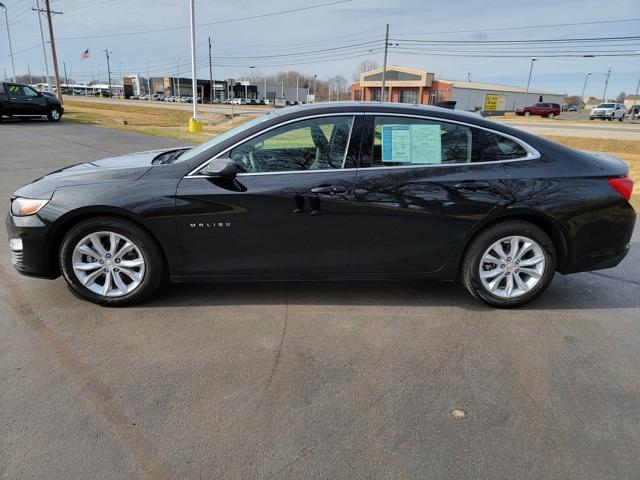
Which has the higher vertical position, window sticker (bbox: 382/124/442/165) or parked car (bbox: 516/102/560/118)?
window sticker (bbox: 382/124/442/165)

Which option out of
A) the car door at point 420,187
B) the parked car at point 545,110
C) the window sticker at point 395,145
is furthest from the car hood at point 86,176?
the parked car at point 545,110

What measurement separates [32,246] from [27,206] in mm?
303

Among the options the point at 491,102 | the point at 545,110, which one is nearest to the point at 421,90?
the point at 491,102

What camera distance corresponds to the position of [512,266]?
3.88m

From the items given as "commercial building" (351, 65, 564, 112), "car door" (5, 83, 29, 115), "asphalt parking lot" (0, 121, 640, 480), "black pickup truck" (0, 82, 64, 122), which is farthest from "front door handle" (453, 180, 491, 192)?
"commercial building" (351, 65, 564, 112)

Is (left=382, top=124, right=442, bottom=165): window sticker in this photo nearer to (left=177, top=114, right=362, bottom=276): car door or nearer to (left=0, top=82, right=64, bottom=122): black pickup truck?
(left=177, top=114, right=362, bottom=276): car door

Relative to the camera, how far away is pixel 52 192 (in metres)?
3.62

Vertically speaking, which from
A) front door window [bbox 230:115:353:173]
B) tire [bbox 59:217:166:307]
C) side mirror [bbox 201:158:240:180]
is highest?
front door window [bbox 230:115:353:173]

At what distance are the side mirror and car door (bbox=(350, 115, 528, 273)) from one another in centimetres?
92

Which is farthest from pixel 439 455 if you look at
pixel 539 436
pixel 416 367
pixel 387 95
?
pixel 387 95

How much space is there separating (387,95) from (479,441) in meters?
80.3

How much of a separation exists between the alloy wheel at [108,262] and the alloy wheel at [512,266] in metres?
2.72

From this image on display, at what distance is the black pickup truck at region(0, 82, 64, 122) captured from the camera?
21.8 metres

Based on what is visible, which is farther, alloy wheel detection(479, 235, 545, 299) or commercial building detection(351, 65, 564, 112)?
commercial building detection(351, 65, 564, 112)
